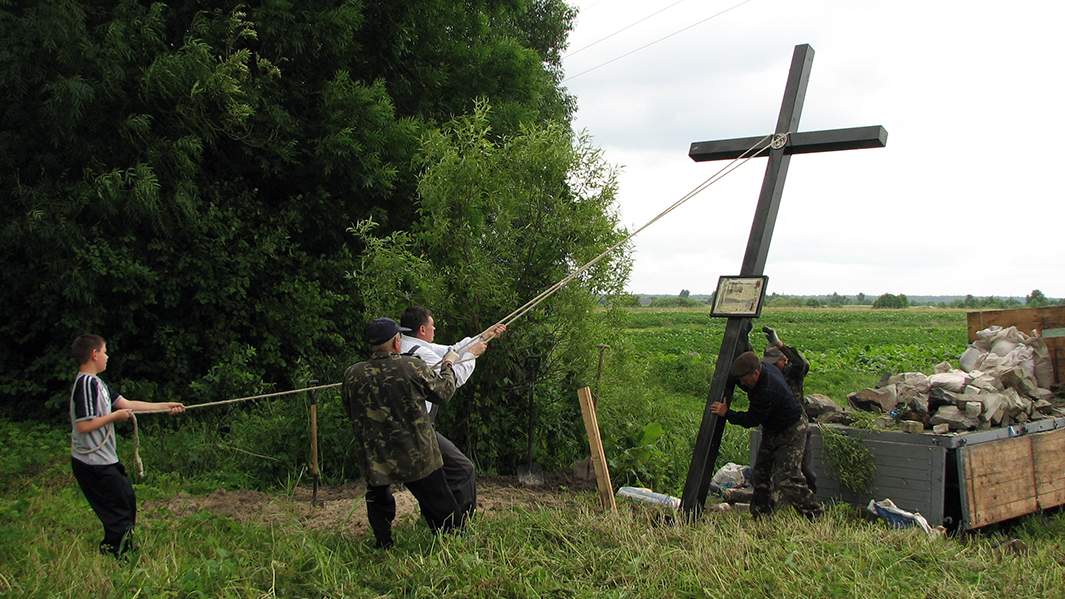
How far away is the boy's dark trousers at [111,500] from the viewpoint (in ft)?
19.3

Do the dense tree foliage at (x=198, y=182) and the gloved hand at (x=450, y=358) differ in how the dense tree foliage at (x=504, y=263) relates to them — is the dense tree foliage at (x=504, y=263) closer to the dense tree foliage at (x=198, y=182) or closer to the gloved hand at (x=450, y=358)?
the dense tree foliage at (x=198, y=182)

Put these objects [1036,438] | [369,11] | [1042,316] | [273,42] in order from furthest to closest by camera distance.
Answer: [369,11]
[273,42]
[1042,316]
[1036,438]

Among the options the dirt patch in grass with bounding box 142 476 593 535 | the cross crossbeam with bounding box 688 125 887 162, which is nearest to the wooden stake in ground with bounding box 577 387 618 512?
the dirt patch in grass with bounding box 142 476 593 535

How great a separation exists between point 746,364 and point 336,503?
12.0ft

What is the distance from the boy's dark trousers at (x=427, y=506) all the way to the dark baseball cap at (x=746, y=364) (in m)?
2.47

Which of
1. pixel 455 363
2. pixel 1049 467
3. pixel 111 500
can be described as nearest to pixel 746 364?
pixel 455 363

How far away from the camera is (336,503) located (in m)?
7.54

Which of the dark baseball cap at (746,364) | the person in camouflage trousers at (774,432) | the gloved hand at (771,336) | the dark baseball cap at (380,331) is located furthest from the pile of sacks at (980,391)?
the dark baseball cap at (380,331)

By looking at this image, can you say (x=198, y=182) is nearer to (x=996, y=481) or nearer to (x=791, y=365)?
(x=791, y=365)

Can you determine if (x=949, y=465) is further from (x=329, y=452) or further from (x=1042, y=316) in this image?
(x=329, y=452)

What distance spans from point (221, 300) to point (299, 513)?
5.09 metres

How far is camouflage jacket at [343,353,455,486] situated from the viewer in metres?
5.68

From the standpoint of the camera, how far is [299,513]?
7.23 metres

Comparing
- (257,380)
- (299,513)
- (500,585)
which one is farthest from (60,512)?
(500,585)
